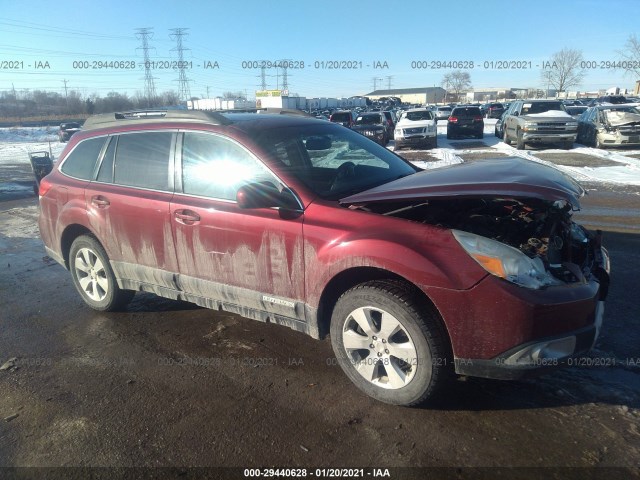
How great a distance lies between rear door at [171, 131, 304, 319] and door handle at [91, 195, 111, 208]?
0.91 meters

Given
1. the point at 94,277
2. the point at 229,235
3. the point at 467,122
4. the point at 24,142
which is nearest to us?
the point at 229,235

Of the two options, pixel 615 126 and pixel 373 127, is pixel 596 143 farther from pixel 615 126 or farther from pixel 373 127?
pixel 373 127

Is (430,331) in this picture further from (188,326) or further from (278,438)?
(188,326)

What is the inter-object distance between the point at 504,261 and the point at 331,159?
6.47ft

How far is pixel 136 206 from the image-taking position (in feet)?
13.5

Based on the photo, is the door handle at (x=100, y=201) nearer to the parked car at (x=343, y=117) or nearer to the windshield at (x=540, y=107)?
the windshield at (x=540, y=107)

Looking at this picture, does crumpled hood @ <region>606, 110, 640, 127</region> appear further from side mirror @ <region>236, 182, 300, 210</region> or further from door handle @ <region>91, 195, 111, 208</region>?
door handle @ <region>91, 195, 111, 208</region>

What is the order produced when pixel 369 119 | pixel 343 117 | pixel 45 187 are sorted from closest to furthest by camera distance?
1. pixel 45 187
2. pixel 369 119
3. pixel 343 117

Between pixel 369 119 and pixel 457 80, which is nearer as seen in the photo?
pixel 369 119

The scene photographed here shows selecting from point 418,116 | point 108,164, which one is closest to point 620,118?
point 418,116

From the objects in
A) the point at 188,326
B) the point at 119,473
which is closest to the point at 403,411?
the point at 119,473

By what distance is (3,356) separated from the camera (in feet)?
13.1

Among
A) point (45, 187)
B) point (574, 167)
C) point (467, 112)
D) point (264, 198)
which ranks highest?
point (467, 112)

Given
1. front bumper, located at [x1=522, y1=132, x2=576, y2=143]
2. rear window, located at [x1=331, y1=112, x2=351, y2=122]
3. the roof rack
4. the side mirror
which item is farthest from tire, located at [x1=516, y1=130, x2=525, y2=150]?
the side mirror
